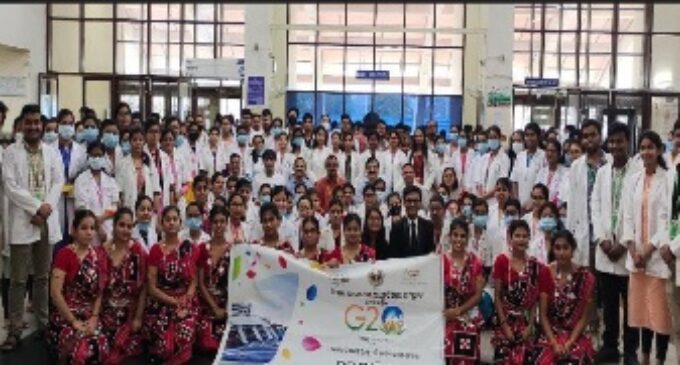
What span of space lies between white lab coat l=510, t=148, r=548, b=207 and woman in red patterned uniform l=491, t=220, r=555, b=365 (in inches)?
102

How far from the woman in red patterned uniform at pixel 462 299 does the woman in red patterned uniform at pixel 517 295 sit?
14 centimetres

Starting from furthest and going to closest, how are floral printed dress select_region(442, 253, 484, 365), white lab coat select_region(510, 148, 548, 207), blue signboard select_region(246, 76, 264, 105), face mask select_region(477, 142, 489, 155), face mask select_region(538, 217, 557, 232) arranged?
blue signboard select_region(246, 76, 264, 105) < face mask select_region(477, 142, 489, 155) < white lab coat select_region(510, 148, 548, 207) < face mask select_region(538, 217, 557, 232) < floral printed dress select_region(442, 253, 484, 365)

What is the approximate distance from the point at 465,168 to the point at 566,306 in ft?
14.4

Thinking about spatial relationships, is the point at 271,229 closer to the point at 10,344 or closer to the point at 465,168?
the point at 10,344

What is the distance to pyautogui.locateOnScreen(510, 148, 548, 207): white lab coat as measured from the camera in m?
7.58

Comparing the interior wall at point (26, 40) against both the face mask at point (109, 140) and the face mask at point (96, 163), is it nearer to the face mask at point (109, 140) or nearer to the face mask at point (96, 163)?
the face mask at point (109, 140)

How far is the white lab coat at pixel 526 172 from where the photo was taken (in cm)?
758

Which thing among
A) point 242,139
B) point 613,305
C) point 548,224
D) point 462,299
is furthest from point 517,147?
point 462,299

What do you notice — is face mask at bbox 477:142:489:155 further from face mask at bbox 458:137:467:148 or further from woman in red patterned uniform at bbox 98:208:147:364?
woman in red patterned uniform at bbox 98:208:147:364

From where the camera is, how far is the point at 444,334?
4.88 metres

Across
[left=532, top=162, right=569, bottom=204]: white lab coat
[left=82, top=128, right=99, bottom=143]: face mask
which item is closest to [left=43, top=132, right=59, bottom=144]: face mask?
[left=82, top=128, right=99, bottom=143]: face mask

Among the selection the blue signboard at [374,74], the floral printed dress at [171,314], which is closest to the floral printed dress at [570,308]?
the floral printed dress at [171,314]

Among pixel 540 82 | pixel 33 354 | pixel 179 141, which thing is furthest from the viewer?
pixel 540 82

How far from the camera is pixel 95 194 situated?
5.87 m
